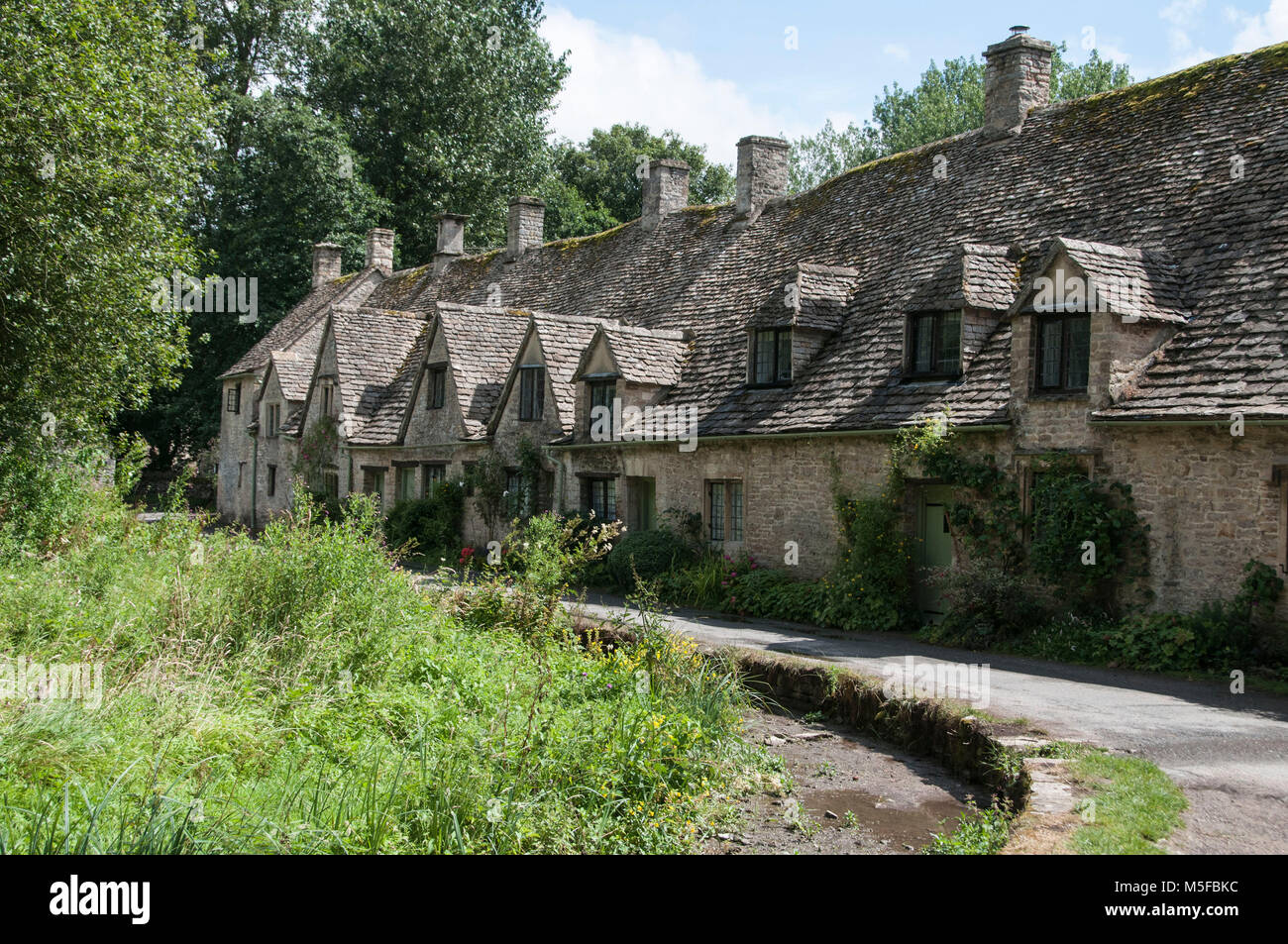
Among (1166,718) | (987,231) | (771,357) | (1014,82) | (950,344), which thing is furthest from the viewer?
(1014,82)

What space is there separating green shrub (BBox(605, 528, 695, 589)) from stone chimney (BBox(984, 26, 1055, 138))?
9715mm

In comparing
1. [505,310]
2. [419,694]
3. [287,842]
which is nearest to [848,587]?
[419,694]

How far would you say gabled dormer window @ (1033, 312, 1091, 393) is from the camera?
1472 cm

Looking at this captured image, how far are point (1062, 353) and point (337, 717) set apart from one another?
10314mm

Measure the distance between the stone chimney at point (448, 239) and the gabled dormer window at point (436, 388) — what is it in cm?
1193

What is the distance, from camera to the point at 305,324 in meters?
41.3

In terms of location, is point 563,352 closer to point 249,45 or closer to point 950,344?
point 950,344

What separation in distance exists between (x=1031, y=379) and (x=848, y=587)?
3972mm

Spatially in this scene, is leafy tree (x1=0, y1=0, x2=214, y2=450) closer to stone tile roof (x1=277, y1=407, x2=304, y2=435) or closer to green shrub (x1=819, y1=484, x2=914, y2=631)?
green shrub (x1=819, y1=484, x2=914, y2=631)

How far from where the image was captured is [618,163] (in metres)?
57.0

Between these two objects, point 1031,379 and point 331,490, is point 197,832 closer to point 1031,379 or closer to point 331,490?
point 1031,379

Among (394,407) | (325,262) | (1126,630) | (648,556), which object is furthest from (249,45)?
(1126,630)

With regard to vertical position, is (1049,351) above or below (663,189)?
below
